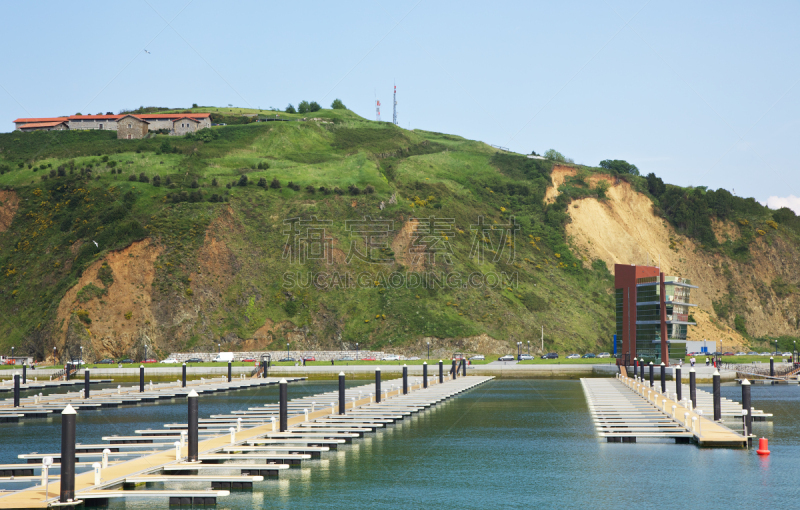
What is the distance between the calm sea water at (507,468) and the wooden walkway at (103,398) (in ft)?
15.7

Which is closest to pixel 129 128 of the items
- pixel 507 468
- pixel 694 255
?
pixel 694 255

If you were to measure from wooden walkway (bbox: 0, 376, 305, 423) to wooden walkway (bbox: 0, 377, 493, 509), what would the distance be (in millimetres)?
11430

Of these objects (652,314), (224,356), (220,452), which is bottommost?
(224,356)

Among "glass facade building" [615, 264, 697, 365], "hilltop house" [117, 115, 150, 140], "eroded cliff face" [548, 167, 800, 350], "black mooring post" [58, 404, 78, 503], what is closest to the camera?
"black mooring post" [58, 404, 78, 503]

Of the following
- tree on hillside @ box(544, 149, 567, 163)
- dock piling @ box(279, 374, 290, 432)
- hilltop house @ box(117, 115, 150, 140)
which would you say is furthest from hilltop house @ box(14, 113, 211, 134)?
dock piling @ box(279, 374, 290, 432)

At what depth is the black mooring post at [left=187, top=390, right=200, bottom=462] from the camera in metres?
26.0

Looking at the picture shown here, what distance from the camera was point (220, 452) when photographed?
95.4ft

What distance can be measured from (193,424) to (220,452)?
3.11 metres

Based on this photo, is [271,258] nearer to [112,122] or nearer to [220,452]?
[112,122]

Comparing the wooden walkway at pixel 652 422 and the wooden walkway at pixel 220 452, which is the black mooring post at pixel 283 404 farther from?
the wooden walkway at pixel 652 422

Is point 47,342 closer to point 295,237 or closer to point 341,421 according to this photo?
point 295,237

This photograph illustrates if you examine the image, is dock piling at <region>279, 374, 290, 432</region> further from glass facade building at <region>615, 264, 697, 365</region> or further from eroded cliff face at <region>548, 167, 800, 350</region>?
eroded cliff face at <region>548, 167, 800, 350</region>

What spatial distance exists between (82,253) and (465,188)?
7011cm

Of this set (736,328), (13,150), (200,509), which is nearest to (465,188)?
(736,328)
